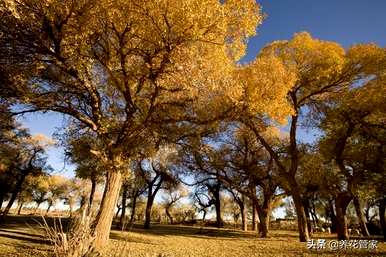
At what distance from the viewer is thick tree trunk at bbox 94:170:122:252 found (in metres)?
11.5

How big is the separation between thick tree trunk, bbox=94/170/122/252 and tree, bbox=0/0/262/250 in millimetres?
43

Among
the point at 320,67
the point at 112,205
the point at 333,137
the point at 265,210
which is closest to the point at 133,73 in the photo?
the point at 112,205

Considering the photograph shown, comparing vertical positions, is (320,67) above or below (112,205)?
above

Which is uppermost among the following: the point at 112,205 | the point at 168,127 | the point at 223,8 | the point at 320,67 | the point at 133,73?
the point at 320,67

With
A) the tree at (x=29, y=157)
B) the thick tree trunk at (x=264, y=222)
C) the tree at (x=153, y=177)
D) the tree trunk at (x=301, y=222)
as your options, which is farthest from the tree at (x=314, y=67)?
the tree at (x=29, y=157)

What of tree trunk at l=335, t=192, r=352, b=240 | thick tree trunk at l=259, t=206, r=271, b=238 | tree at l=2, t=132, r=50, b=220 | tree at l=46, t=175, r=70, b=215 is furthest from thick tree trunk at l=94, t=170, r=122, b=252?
tree at l=46, t=175, r=70, b=215

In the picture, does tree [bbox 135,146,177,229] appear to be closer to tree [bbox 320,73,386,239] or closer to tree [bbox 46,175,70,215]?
tree [bbox 320,73,386,239]

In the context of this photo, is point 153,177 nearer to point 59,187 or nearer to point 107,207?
point 107,207

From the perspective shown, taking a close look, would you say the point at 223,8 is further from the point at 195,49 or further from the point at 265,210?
the point at 265,210

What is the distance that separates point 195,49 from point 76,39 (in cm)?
425

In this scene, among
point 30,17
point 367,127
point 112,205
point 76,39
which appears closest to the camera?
point 30,17

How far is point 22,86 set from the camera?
37.1ft

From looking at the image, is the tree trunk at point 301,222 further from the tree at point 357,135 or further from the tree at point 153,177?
the tree at point 153,177

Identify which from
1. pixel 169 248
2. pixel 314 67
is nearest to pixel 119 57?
pixel 169 248
